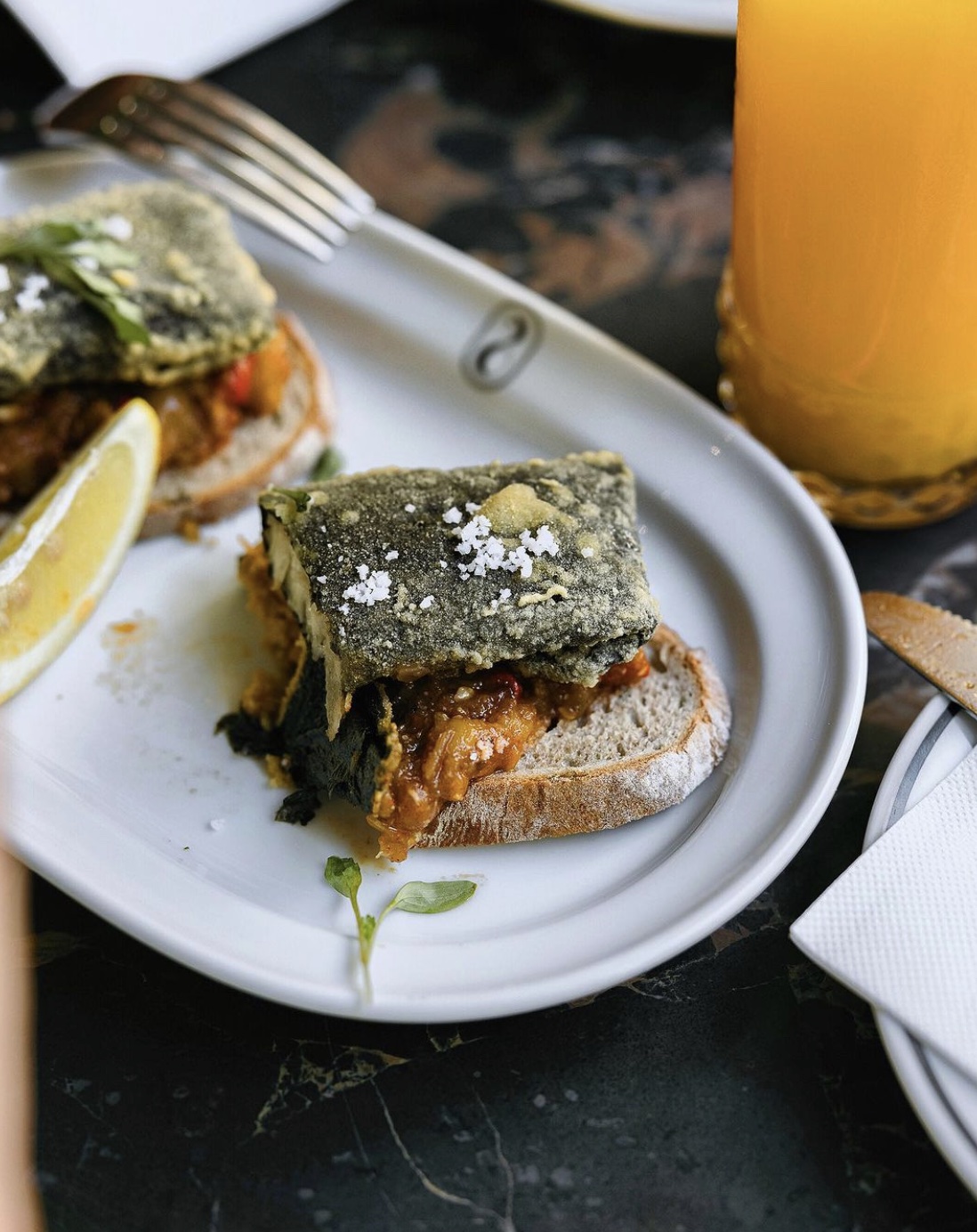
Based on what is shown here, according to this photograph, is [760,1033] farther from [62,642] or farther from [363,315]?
[363,315]

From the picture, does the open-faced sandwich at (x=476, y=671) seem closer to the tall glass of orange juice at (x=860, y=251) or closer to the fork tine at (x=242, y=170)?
the tall glass of orange juice at (x=860, y=251)

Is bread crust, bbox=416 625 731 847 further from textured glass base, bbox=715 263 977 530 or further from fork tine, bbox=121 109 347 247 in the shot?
fork tine, bbox=121 109 347 247

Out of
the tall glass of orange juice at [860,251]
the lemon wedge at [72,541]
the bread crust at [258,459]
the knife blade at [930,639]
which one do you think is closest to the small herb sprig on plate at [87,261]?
the lemon wedge at [72,541]

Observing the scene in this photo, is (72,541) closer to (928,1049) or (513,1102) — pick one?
(513,1102)

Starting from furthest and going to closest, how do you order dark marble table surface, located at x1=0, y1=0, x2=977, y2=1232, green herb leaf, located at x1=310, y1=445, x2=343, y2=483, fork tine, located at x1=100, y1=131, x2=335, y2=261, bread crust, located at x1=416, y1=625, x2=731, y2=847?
fork tine, located at x1=100, y1=131, x2=335, y2=261
green herb leaf, located at x1=310, y1=445, x2=343, y2=483
bread crust, located at x1=416, y1=625, x2=731, y2=847
dark marble table surface, located at x1=0, y1=0, x2=977, y2=1232

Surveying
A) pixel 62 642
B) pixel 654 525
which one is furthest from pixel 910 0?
pixel 62 642

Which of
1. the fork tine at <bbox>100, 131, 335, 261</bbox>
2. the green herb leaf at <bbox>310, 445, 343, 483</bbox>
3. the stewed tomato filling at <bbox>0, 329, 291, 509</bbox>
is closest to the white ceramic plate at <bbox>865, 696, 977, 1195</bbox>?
the green herb leaf at <bbox>310, 445, 343, 483</bbox>
